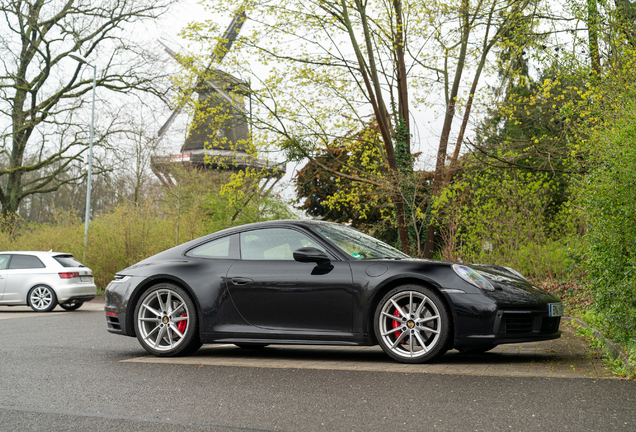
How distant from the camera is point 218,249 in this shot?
22.6 feet

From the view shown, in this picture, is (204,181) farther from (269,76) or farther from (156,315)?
(156,315)

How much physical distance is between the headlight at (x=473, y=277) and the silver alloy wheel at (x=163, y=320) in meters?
2.83

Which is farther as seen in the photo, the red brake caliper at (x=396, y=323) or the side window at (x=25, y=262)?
the side window at (x=25, y=262)

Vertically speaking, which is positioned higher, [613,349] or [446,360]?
[613,349]

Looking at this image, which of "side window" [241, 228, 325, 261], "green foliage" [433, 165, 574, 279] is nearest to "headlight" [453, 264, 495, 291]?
"side window" [241, 228, 325, 261]

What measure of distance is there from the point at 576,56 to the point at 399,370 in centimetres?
741

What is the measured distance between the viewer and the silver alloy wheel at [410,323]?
5.79 metres

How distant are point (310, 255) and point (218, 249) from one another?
126 cm

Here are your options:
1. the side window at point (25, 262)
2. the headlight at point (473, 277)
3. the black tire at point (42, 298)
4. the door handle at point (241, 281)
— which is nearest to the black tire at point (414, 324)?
the headlight at point (473, 277)

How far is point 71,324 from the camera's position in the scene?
1146 cm

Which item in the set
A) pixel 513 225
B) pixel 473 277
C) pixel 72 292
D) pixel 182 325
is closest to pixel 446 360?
pixel 473 277

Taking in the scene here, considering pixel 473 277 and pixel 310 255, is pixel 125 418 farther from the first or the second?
pixel 473 277

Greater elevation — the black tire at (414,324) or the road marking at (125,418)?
the black tire at (414,324)

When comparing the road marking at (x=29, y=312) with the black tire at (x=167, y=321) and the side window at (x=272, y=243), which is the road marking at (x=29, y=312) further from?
the side window at (x=272, y=243)
